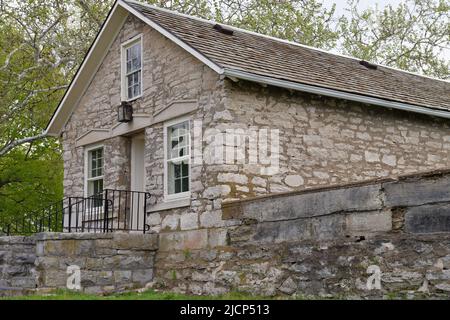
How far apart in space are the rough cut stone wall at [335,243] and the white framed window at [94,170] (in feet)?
13.6

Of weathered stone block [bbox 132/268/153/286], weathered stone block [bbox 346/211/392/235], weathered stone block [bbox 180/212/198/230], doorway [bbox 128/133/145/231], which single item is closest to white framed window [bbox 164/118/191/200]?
weathered stone block [bbox 180/212/198/230]

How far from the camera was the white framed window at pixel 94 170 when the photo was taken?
1580 centimetres

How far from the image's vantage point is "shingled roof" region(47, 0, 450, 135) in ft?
41.3

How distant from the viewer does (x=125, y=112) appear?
14.6 m

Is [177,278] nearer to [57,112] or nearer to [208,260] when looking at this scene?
[208,260]

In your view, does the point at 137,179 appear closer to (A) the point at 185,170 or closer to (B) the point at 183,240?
(A) the point at 185,170

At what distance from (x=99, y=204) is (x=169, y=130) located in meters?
2.84

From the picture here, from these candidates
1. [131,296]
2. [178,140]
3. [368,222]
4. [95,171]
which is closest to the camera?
[368,222]

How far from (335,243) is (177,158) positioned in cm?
475

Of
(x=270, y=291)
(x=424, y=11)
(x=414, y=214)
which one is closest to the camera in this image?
(x=414, y=214)

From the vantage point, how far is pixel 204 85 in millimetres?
12773

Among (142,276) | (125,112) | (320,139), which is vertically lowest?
(142,276)

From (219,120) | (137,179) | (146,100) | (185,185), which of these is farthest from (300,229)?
(137,179)

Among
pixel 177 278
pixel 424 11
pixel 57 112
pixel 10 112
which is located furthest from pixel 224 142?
pixel 424 11
